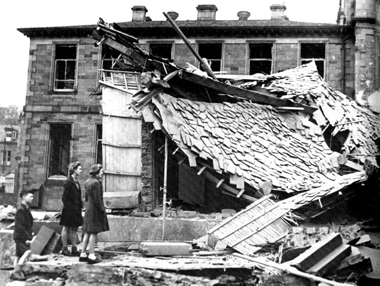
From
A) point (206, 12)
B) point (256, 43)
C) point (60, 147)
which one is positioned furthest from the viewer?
point (206, 12)

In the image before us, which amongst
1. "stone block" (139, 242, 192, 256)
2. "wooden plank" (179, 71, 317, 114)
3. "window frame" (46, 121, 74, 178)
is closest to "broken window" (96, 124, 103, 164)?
"window frame" (46, 121, 74, 178)

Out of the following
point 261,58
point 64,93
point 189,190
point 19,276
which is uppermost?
point 261,58

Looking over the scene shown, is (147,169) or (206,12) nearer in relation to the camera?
(147,169)

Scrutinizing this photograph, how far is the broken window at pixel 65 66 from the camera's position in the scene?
2308 cm

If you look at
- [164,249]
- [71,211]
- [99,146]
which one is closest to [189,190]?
[164,249]

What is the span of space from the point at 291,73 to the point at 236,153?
6.25 m

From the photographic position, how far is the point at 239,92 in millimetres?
13195

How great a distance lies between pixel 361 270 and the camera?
7586mm

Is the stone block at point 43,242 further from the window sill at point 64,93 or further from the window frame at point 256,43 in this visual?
the window frame at point 256,43

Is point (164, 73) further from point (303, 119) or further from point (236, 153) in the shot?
point (303, 119)

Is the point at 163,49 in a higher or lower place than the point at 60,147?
higher

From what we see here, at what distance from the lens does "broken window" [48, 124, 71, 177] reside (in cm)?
2250

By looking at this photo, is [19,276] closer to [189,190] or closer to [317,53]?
[189,190]

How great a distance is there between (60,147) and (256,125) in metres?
12.8
